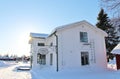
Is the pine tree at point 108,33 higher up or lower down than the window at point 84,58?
higher up

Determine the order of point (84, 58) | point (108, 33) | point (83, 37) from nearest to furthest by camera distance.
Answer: point (84, 58)
point (83, 37)
point (108, 33)

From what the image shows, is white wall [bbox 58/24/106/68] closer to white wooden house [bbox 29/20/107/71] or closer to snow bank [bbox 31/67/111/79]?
white wooden house [bbox 29/20/107/71]

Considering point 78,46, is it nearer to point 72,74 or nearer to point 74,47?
point 74,47

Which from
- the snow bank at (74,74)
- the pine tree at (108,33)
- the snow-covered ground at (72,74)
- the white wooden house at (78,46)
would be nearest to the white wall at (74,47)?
the white wooden house at (78,46)

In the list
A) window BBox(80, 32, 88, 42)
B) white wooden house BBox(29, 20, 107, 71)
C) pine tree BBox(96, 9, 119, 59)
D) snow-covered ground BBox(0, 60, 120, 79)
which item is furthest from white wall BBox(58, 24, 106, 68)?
pine tree BBox(96, 9, 119, 59)

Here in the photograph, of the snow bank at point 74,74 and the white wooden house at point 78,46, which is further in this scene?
the white wooden house at point 78,46

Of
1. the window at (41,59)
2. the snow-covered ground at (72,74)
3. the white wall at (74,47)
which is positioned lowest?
the snow-covered ground at (72,74)

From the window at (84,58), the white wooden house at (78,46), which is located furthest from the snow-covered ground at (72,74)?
the white wooden house at (78,46)

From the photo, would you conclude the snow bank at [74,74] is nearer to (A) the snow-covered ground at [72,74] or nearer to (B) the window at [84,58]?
(A) the snow-covered ground at [72,74]

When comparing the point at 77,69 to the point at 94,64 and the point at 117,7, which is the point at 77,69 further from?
the point at 117,7

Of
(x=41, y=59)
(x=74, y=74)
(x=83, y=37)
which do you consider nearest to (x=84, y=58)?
(x=83, y=37)

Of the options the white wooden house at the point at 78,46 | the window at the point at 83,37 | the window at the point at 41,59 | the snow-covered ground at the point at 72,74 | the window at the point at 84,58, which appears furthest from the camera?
the window at the point at 41,59

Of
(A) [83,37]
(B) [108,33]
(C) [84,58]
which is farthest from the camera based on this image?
(B) [108,33]

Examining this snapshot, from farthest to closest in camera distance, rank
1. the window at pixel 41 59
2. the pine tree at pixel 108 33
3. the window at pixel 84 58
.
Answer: the pine tree at pixel 108 33 → the window at pixel 41 59 → the window at pixel 84 58
